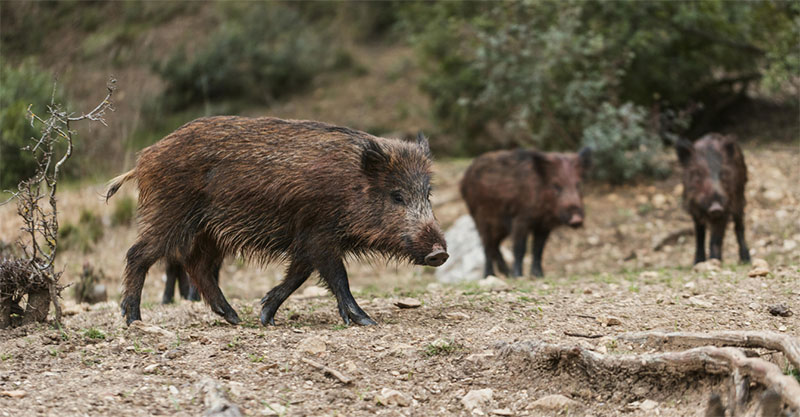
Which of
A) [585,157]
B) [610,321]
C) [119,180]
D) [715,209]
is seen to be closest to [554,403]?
[610,321]

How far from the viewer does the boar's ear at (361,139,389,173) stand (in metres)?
6.07

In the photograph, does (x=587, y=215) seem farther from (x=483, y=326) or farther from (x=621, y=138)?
(x=483, y=326)

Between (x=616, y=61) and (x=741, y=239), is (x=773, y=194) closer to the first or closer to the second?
(x=741, y=239)

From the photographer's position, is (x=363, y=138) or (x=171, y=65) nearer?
(x=363, y=138)

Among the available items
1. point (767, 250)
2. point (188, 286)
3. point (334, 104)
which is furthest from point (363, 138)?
point (334, 104)

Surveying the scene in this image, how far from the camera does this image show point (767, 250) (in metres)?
10.5

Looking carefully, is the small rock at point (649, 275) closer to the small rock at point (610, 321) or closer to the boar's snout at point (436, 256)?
the small rock at point (610, 321)

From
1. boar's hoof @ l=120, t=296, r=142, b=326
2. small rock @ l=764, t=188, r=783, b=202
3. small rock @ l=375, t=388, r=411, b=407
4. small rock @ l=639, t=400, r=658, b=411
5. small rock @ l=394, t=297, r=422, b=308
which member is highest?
small rock @ l=764, t=188, r=783, b=202

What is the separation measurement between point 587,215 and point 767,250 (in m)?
3.01

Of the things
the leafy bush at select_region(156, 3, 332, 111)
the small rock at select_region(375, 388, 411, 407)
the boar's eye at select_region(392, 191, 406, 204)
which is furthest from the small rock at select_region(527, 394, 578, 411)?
the leafy bush at select_region(156, 3, 332, 111)

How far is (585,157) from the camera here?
11203mm

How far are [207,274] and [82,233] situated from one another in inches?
225

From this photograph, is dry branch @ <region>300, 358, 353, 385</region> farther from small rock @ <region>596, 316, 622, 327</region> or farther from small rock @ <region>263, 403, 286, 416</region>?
small rock @ <region>596, 316, 622, 327</region>

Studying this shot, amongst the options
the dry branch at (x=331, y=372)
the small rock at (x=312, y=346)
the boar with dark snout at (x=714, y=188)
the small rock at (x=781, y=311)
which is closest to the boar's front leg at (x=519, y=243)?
the boar with dark snout at (x=714, y=188)
